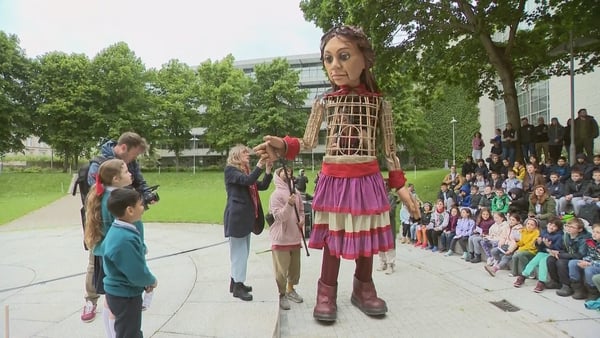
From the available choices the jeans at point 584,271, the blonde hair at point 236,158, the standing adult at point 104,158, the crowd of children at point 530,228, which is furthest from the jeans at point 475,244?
the standing adult at point 104,158

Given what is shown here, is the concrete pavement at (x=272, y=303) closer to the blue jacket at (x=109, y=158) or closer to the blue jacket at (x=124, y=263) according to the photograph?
the blue jacket at (x=124, y=263)

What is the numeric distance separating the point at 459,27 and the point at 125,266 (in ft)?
36.0

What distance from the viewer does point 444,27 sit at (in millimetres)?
10938

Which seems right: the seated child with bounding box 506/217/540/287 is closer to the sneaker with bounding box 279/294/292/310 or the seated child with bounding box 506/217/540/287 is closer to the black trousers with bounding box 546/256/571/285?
the black trousers with bounding box 546/256/571/285

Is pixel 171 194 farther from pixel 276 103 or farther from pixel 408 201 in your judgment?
pixel 408 201

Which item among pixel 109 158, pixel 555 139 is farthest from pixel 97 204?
pixel 555 139

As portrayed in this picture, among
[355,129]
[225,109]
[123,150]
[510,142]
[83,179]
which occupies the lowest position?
[83,179]

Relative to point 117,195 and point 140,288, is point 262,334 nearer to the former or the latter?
point 140,288

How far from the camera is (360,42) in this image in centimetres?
364

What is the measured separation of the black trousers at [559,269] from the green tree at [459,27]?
20.8 ft

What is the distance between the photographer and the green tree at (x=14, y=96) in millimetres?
27312

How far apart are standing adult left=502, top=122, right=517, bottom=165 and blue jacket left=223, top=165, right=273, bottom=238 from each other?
10.4 meters

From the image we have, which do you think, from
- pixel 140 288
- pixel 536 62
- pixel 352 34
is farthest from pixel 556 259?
pixel 536 62

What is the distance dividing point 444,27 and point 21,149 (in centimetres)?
3014
